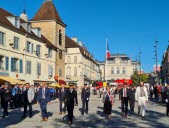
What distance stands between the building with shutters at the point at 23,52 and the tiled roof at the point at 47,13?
468 centimetres

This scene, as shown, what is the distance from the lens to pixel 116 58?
132 m

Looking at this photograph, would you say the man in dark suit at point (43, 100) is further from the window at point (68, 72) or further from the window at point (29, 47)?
the window at point (68, 72)

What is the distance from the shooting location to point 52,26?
2088 inches

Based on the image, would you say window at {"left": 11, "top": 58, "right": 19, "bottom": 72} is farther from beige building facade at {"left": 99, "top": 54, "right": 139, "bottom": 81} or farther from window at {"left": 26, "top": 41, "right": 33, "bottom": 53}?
beige building facade at {"left": 99, "top": 54, "right": 139, "bottom": 81}

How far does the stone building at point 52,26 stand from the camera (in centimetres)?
5294

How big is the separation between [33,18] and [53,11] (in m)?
3.47

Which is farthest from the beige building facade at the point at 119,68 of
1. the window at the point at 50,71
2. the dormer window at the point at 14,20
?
the dormer window at the point at 14,20

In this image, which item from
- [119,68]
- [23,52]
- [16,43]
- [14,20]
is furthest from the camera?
[119,68]

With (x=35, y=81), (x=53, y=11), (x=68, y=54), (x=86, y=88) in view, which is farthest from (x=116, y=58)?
(x=86, y=88)

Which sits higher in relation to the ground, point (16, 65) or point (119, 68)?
point (119, 68)

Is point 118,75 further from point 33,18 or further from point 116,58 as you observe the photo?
point 33,18

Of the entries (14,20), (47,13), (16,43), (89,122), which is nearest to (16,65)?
(16,43)

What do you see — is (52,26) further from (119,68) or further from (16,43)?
(119,68)

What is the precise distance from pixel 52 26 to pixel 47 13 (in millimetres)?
3491
